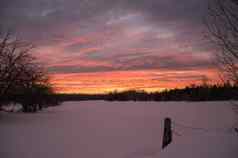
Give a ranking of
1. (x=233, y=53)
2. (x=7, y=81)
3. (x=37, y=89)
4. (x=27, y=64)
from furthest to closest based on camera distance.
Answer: (x=37, y=89), (x=27, y=64), (x=7, y=81), (x=233, y=53)

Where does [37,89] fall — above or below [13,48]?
below

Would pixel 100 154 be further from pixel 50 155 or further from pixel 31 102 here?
pixel 31 102

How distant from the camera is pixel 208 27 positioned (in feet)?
19.3

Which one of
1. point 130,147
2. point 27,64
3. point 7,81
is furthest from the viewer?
point 27,64

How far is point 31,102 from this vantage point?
947 inches

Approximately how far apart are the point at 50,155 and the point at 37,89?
16.6 m

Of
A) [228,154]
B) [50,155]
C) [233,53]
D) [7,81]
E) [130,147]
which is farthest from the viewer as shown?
[7,81]

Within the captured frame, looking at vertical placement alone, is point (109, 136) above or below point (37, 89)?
below

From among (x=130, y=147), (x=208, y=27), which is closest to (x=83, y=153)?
(x=130, y=147)

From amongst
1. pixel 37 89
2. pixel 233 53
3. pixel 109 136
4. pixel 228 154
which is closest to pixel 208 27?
pixel 233 53

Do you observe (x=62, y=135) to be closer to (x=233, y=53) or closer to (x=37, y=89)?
(x=233, y=53)

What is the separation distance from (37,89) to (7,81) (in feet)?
21.9

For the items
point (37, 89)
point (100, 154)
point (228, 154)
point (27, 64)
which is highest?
point (27, 64)

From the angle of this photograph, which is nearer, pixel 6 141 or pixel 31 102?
pixel 6 141
